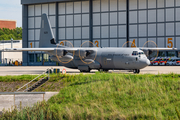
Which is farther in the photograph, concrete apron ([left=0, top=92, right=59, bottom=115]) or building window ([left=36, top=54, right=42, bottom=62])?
building window ([left=36, top=54, right=42, bottom=62])

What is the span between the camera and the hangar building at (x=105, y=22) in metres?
63.1

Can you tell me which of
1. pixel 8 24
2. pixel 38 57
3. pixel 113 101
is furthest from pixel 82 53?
pixel 8 24

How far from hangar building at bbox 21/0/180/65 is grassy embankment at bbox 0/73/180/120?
45846mm

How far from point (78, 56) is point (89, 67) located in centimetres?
235

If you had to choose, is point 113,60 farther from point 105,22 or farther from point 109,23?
point 105,22

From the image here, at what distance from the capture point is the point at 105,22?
2672 inches

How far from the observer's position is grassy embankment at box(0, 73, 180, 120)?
547 inches

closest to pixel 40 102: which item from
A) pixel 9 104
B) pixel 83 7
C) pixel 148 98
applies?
pixel 9 104

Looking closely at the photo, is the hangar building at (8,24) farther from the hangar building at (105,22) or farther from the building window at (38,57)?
the building window at (38,57)

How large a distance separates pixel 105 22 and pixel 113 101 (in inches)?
2111

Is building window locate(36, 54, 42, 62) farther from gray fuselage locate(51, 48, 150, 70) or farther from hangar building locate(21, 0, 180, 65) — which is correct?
gray fuselage locate(51, 48, 150, 70)

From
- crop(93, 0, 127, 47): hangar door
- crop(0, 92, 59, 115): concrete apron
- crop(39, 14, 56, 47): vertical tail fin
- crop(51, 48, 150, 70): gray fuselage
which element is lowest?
crop(0, 92, 59, 115): concrete apron

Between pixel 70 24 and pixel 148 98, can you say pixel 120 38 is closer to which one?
pixel 70 24

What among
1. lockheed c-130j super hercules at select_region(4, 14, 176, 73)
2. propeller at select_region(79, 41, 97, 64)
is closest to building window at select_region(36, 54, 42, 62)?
lockheed c-130j super hercules at select_region(4, 14, 176, 73)
